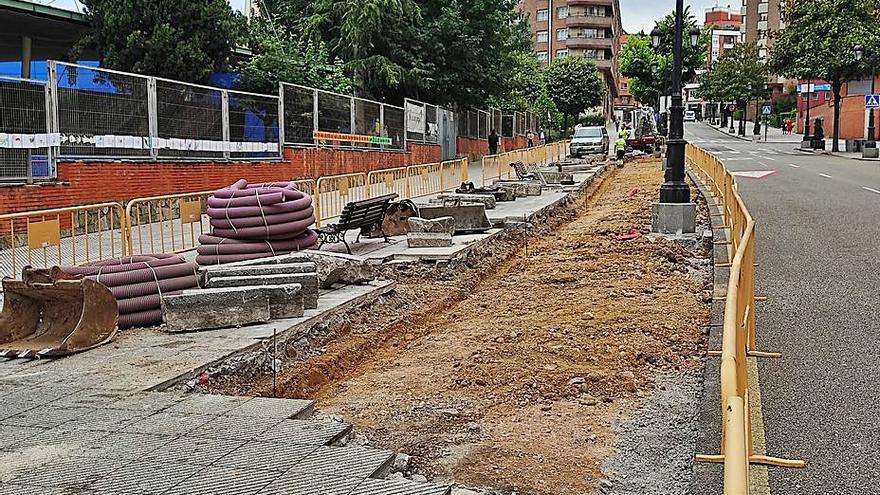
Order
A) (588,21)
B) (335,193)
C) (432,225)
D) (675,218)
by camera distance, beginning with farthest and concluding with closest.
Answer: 1. (588,21)
2. (335,193)
3. (675,218)
4. (432,225)

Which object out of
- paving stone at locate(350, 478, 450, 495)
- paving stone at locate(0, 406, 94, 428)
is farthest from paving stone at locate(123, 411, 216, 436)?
paving stone at locate(350, 478, 450, 495)

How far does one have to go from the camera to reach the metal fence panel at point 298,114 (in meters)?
23.8

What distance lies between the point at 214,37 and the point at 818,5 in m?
35.7

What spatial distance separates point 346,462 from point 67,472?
1395 millimetres

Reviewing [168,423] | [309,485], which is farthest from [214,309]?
[309,485]

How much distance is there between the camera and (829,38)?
4762cm

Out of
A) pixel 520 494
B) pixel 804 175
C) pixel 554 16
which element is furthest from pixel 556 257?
pixel 554 16

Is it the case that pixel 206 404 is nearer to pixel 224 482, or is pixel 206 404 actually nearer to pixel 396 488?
pixel 224 482

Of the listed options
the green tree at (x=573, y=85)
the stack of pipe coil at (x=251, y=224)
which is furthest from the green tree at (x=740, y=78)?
the stack of pipe coil at (x=251, y=224)

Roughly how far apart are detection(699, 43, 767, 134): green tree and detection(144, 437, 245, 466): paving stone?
8242 centimetres

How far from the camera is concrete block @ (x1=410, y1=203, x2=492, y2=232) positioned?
1580 cm

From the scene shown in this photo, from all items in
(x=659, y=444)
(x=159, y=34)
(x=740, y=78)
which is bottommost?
(x=659, y=444)

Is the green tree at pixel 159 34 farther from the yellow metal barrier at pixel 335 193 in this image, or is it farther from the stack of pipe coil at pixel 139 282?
the stack of pipe coil at pixel 139 282

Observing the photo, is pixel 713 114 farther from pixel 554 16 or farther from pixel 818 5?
pixel 818 5
